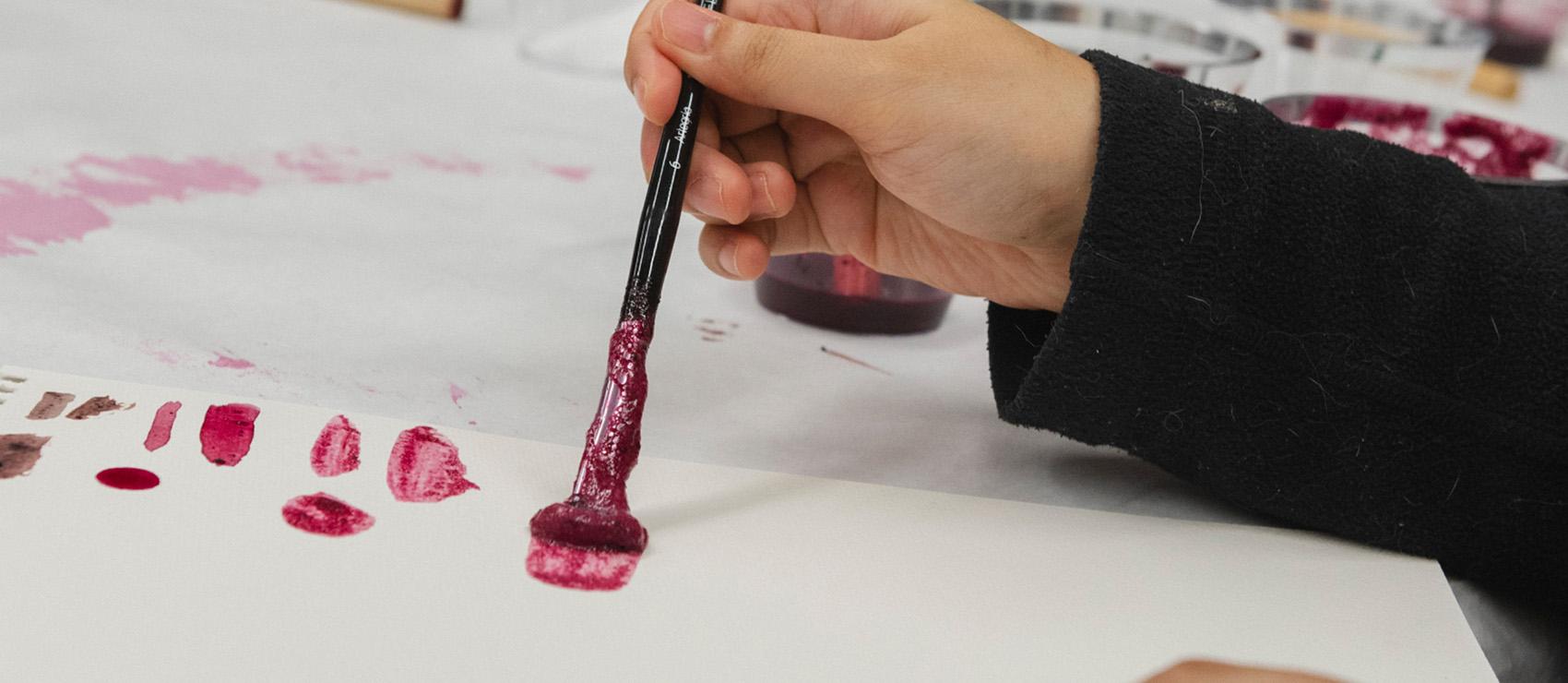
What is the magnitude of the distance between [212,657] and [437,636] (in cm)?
6

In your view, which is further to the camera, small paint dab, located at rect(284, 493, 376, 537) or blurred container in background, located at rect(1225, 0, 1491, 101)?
blurred container in background, located at rect(1225, 0, 1491, 101)

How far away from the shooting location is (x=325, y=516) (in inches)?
18.2

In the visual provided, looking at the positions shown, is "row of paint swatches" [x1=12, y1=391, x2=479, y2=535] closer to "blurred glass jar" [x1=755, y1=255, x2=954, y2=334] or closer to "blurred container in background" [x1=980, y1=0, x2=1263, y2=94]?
"blurred glass jar" [x1=755, y1=255, x2=954, y2=334]

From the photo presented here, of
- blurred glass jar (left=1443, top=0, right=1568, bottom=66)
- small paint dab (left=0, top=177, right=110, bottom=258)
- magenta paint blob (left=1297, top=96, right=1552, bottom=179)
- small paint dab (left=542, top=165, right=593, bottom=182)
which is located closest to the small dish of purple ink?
magenta paint blob (left=1297, top=96, right=1552, bottom=179)

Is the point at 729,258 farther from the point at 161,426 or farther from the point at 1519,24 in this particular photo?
the point at 1519,24

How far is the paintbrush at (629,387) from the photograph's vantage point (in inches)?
18.6

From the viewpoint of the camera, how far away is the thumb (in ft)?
1.74

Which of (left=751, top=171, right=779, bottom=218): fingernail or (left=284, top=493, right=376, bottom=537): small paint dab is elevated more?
(left=751, top=171, right=779, bottom=218): fingernail

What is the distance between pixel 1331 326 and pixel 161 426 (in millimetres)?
446

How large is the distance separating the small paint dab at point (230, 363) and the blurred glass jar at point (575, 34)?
68 centimetres

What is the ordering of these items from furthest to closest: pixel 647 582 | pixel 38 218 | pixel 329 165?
pixel 329 165 → pixel 38 218 → pixel 647 582

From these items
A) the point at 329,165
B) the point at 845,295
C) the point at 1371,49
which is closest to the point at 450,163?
the point at 329,165

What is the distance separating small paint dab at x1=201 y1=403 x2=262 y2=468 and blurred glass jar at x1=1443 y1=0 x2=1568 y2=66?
174 cm

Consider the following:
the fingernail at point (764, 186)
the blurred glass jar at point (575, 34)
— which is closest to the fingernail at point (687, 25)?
the fingernail at point (764, 186)
